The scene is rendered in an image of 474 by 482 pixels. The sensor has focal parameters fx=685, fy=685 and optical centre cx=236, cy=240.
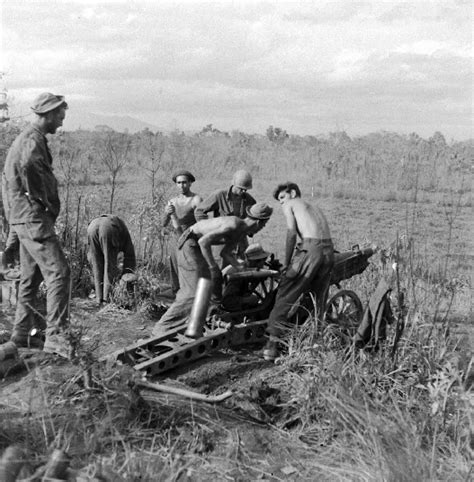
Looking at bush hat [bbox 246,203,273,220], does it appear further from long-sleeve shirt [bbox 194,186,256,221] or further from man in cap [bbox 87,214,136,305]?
man in cap [bbox 87,214,136,305]

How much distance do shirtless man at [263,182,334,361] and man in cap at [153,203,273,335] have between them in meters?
0.33

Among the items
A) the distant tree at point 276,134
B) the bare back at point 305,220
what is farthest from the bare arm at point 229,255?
the distant tree at point 276,134

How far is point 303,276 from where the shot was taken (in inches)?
264

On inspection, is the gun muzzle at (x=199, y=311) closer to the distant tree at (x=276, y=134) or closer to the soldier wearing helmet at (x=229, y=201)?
the soldier wearing helmet at (x=229, y=201)

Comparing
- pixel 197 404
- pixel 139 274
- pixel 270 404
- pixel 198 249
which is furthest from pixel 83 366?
pixel 139 274

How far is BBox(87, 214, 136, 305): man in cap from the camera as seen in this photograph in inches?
326

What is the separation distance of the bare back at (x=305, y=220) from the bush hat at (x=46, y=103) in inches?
97.4

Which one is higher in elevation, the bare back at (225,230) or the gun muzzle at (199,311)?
the bare back at (225,230)

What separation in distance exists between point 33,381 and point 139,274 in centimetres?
360

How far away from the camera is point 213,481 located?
4.18 metres

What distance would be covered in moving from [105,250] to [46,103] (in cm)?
281

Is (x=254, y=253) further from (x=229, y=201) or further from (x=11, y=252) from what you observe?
(x=11, y=252)

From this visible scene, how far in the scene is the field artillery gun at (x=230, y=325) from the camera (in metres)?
6.05

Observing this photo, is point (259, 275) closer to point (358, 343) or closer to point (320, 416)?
point (358, 343)
